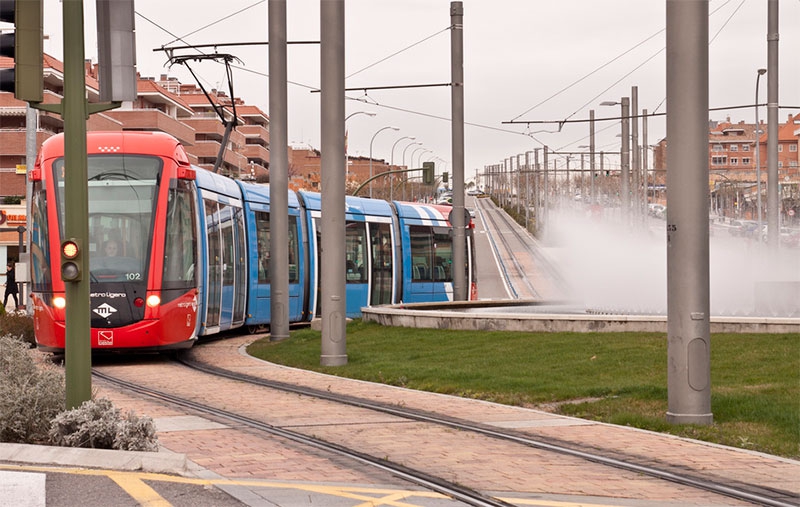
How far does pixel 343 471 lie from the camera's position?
9.31 meters

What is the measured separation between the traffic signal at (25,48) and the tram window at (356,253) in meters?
21.2

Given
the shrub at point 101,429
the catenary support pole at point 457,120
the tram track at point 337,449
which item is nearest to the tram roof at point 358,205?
the catenary support pole at point 457,120

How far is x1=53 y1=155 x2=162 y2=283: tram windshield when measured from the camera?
64.1 feet

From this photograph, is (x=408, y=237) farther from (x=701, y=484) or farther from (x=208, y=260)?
(x=701, y=484)

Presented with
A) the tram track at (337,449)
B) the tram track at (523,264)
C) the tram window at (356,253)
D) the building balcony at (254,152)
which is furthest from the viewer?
the building balcony at (254,152)

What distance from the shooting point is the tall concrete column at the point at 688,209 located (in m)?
11.8

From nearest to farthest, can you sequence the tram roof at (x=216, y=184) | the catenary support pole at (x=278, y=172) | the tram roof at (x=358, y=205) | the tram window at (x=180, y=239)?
1. the tram window at (x=180, y=239)
2. the tram roof at (x=216, y=184)
3. the catenary support pole at (x=278, y=172)
4. the tram roof at (x=358, y=205)

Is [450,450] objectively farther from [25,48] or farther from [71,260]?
[25,48]

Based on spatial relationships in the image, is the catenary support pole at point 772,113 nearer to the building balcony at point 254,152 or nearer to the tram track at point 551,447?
the tram track at point 551,447

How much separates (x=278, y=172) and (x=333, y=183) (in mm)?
5683

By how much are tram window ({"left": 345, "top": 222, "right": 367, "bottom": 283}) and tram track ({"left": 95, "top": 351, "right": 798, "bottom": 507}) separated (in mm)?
14908

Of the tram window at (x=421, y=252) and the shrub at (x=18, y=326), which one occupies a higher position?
the tram window at (x=421, y=252)

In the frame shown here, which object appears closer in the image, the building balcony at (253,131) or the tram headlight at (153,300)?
the tram headlight at (153,300)

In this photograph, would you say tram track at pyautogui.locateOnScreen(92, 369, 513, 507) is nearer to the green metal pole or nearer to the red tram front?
the green metal pole
